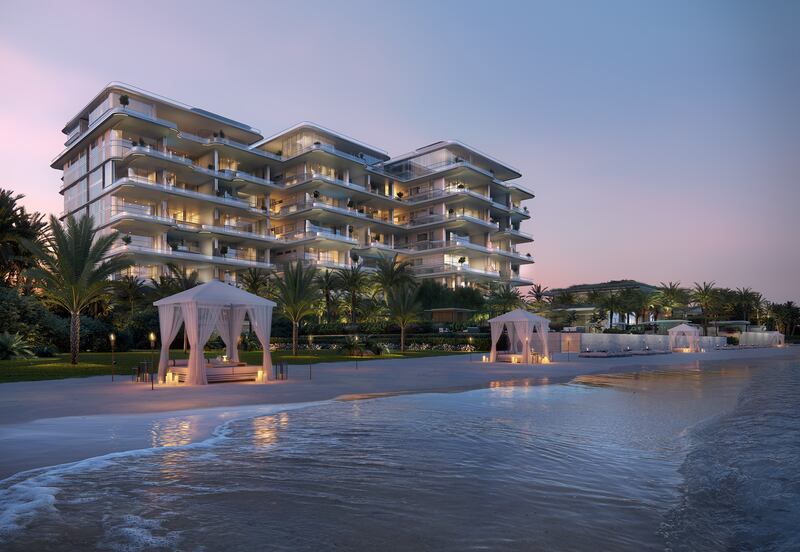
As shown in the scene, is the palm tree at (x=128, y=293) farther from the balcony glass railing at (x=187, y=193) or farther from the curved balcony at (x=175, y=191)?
the balcony glass railing at (x=187, y=193)

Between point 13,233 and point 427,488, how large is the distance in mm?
43935

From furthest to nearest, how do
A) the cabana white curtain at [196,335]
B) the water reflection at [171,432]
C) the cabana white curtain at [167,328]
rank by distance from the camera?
the cabana white curtain at [167,328], the cabana white curtain at [196,335], the water reflection at [171,432]

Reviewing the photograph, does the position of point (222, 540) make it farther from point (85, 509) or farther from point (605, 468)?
point (605, 468)

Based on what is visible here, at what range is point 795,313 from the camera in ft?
386

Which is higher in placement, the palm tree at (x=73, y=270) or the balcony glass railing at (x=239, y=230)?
the balcony glass railing at (x=239, y=230)

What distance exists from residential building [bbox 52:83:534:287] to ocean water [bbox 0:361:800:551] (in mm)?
51791

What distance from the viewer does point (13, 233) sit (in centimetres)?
4000

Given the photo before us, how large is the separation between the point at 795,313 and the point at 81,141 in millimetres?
135246

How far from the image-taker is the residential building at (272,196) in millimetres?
59688

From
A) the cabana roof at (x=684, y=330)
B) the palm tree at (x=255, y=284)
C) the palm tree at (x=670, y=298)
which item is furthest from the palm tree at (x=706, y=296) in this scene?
the palm tree at (x=255, y=284)

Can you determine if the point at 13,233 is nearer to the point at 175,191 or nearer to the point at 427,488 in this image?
the point at 175,191

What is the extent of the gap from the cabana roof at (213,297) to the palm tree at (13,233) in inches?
1029

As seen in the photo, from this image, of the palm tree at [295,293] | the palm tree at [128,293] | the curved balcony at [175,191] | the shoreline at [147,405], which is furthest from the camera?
the curved balcony at [175,191]

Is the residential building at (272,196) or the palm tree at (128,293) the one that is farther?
the residential building at (272,196)
